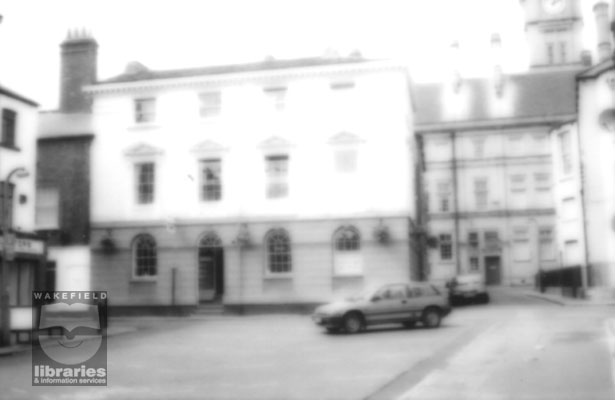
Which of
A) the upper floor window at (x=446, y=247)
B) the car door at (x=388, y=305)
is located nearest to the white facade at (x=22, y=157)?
the car door at (x=388, y=305)

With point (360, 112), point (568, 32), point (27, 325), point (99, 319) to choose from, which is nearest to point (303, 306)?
point (360, 112)

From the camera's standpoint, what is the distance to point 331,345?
56.4 feet

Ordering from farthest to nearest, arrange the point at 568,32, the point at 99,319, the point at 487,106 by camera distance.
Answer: the point at 568,32, the point at 487,106, the point at 99,319

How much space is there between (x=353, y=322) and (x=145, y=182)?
7.88 metres

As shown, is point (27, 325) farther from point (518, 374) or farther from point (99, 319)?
point (518, 374)

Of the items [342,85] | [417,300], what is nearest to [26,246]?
[417,300]

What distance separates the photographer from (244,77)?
27312mm

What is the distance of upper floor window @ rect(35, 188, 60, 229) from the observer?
18.8 metres

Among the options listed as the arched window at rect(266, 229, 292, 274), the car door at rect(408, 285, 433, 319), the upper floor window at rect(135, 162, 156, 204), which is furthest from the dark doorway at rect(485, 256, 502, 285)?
the upper floor window at rect(135, 162, 156, 204)

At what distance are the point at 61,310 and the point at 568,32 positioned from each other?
65.8m

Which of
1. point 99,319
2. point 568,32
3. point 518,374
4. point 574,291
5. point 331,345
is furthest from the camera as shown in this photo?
point 568,32

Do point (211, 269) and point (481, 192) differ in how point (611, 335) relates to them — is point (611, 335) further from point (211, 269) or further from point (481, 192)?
point (481, 192)

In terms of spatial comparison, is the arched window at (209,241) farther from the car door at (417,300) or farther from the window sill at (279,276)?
the car door at (417,300)

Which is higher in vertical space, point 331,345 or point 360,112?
point 360,112
